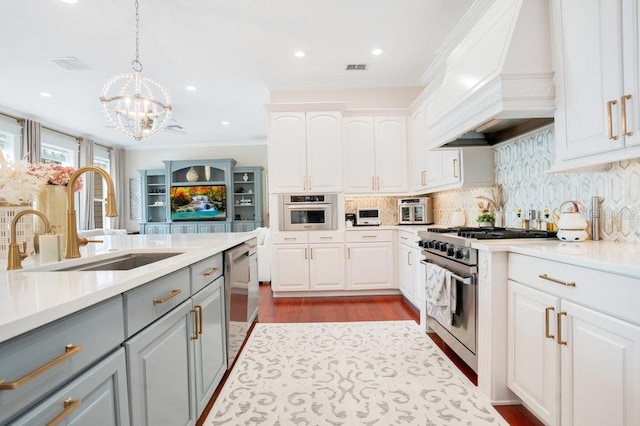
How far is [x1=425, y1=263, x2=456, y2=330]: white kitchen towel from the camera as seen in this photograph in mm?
2283

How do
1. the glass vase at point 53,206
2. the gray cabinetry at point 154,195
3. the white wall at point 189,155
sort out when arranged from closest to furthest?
the glass vase at point 53,206 < the gray cabinetry at point 154,195 < the white wall at point 189,155

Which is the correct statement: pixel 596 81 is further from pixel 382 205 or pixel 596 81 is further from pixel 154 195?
pixel 154 195

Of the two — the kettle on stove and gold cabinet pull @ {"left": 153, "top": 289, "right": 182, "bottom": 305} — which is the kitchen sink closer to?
gold cabinet pull @ {"left": 153, "top": 289, "right": 182, "bottom": 305}

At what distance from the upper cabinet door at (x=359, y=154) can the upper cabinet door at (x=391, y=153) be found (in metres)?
0.10

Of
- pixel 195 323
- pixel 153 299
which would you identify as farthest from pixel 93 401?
pixel 195 323

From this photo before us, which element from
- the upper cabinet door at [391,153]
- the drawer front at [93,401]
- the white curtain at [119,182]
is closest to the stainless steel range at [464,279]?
the drawer front at [93,401]

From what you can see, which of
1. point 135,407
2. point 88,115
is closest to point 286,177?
point 135,407

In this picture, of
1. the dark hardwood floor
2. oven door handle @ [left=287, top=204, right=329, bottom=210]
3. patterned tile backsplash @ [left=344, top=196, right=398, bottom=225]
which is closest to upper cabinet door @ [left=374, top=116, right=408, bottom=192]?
patterned tile backsplash @ [left=344, top=196, right=398, bottom=225]

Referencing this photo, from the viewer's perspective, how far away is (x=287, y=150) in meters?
4.28

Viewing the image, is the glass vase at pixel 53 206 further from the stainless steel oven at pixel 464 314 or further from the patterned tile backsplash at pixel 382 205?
the patterned tile backsplash at pixel 382 205

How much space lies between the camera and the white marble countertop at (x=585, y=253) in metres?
1.14

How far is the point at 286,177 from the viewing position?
169 inches

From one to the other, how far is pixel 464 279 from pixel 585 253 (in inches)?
29.6

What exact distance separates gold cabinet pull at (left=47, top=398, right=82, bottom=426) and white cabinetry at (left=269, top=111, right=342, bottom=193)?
358cm
